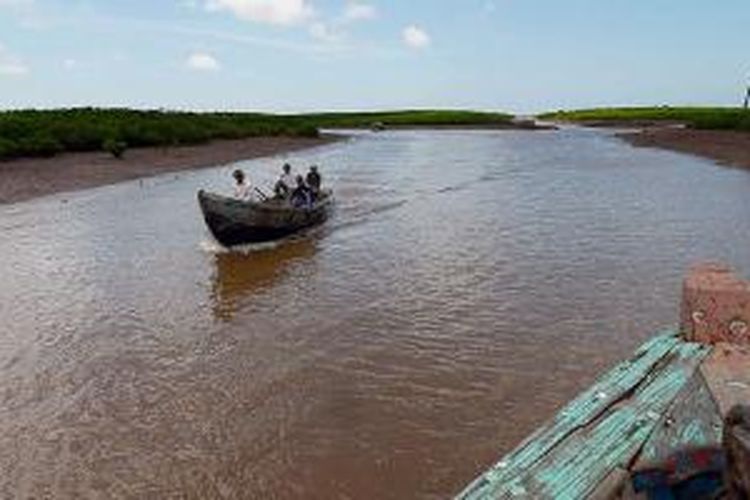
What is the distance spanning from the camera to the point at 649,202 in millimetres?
28047

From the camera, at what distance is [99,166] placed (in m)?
39.6

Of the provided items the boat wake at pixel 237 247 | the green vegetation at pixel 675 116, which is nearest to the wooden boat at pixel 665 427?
the boat wake at pixel 237 247

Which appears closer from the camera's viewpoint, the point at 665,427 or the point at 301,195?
the point at 665,427

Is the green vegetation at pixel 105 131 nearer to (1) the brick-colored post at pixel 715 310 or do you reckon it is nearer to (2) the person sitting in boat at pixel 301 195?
(2) the person sitting in boat at pixel 301 195

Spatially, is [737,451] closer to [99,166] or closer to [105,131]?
[99,166]

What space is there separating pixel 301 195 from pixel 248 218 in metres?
3.08

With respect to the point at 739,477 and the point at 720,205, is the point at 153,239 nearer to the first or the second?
the point at 720,205

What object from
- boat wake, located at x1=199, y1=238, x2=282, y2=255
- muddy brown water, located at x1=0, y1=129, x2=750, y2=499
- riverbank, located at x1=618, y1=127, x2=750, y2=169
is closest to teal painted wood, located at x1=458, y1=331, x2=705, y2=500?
muddy brown water, located at x1=0, y1=129, x2=750, y2=499

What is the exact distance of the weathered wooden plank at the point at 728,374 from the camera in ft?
13.1

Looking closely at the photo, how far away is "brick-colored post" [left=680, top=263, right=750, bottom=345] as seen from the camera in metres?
4.69

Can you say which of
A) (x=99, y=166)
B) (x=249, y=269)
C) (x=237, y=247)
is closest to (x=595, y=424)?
(x=249, y=269)

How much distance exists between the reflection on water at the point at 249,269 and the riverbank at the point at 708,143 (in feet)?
75.9

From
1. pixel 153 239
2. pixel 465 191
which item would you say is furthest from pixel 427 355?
pixel 465 191

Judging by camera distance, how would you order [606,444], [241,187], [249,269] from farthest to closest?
[241,187] < [249,269] < [606,444]
